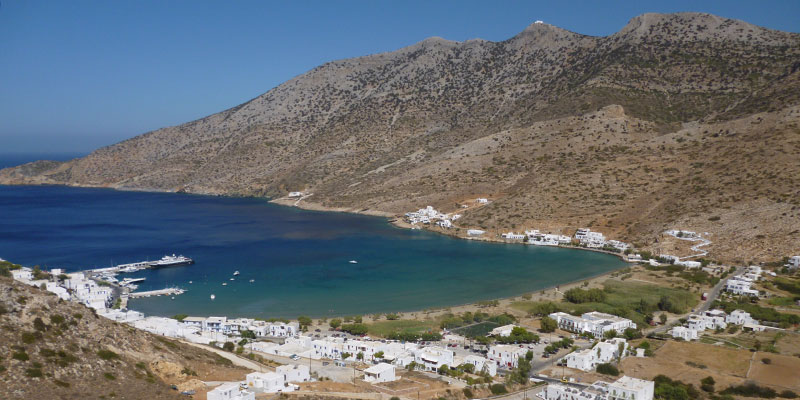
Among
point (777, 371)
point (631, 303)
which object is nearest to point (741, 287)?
point (631, 303)

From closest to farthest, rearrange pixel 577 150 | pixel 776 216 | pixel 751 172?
pixel 776 216 → pixel 751 172 → pixel 577 150

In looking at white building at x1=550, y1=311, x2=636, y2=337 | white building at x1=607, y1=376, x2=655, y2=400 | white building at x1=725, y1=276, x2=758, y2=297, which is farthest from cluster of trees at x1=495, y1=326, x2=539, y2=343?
white building at x1=725, y1=276, x2=758, y2=297

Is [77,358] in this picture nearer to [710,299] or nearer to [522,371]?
[522,371]

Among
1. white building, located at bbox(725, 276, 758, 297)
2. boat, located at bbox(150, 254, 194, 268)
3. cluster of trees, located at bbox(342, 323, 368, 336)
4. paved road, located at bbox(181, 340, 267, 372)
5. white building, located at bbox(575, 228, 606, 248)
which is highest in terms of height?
white building, located at bbox(575, 228, 606, 248)

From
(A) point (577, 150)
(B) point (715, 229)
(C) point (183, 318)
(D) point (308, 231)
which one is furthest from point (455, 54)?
(C) point (183, 318)

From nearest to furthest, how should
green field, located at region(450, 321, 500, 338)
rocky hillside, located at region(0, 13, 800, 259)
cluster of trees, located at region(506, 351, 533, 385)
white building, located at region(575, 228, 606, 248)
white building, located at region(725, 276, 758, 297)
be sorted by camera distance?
1. cluster of trees, located at region(506, 351, 533, 385)
2. green field, located at region(450, 321, 500, 338)
3. white building, located at region(725, 276, 758, 297)
4. white building, located at region(575, 228, 606, 248)
5. rocky hillside, located at region(0, 13, 800, 259)

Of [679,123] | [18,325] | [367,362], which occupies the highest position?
[679,123]

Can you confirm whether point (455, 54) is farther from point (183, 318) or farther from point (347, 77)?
point (183, 318)

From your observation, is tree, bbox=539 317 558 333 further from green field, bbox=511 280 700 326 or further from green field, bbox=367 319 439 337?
green field, bbox=367 319 439 337
